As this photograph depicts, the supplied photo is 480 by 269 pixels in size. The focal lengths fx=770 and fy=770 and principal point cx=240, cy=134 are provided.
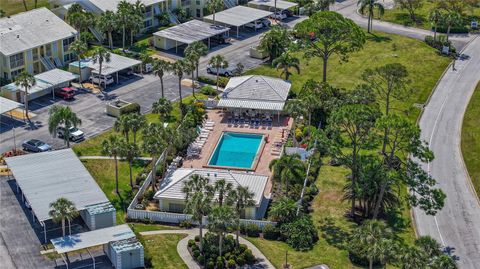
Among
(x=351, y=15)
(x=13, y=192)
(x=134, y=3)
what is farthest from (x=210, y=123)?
(x=351, y=15)

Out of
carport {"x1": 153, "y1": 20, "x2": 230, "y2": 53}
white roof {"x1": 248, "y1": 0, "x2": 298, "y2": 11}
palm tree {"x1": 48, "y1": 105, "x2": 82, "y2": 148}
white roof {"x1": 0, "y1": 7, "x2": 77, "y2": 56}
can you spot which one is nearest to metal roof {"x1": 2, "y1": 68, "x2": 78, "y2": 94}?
white roof {"x1": 0, "y1": 7, "x2": 77, "y2": 56}

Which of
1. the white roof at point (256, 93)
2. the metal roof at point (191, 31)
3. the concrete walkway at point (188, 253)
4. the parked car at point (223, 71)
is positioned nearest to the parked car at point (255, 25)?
the metal roof at point (191, 31)

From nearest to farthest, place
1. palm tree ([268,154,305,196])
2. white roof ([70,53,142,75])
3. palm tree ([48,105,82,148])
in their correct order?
palm tree ([268,154,305,196])
palm tree ([48,105,82,148])
white roof ([70,53,142,75])

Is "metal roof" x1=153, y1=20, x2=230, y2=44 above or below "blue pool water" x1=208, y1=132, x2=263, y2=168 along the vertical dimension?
above

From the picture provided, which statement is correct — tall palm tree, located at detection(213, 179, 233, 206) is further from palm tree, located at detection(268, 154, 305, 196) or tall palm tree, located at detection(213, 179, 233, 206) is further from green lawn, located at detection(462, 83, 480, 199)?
green lawn, located at detection(462, 83, 480, 199)

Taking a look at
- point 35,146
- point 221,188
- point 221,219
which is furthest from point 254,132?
point 221,219
